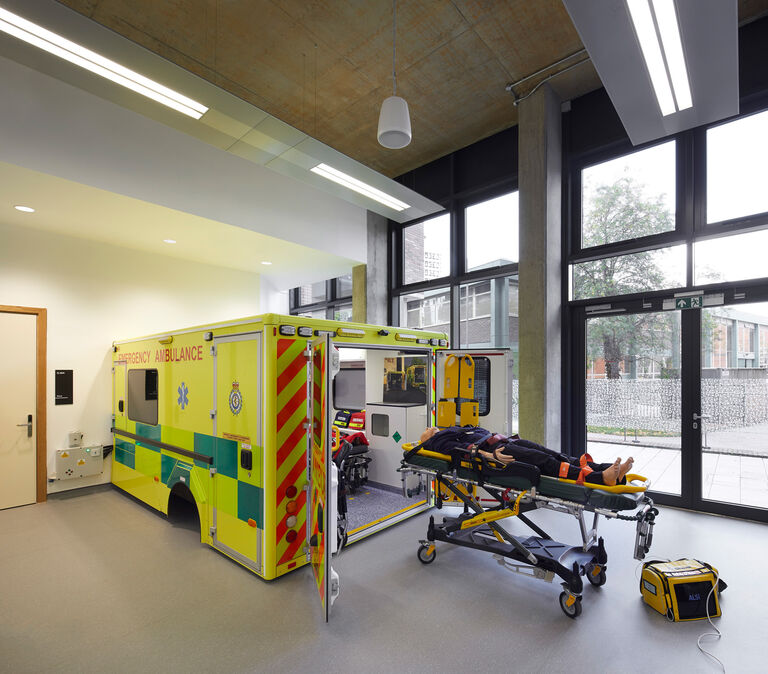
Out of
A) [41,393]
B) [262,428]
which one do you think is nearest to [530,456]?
[262,428]

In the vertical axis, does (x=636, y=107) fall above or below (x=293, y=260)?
above

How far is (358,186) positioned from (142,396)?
348cm

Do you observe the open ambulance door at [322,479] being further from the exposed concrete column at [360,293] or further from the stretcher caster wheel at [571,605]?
the exposed concrete column at [360,293]

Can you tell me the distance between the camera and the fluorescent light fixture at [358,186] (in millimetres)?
4367

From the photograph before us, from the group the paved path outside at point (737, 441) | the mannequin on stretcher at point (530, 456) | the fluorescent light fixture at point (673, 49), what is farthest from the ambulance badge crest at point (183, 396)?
the paved path outside at point (737, 441)

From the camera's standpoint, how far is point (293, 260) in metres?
6.66

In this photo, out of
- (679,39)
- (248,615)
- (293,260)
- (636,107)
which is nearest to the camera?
(679,39)

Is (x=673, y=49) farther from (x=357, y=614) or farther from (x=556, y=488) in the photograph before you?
(x=357, y=614)

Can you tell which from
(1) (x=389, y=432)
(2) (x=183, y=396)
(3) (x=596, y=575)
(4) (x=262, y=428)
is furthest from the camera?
→ (1) (x=389, y=432)

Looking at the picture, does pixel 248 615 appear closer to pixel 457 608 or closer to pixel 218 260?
pixel 457 608

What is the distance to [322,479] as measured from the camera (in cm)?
278

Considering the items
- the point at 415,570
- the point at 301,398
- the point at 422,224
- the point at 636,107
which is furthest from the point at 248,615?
the point at 422,224

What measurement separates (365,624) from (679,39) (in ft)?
13.6

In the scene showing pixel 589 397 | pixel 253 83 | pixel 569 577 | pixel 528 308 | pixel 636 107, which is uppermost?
pixel 253 83
